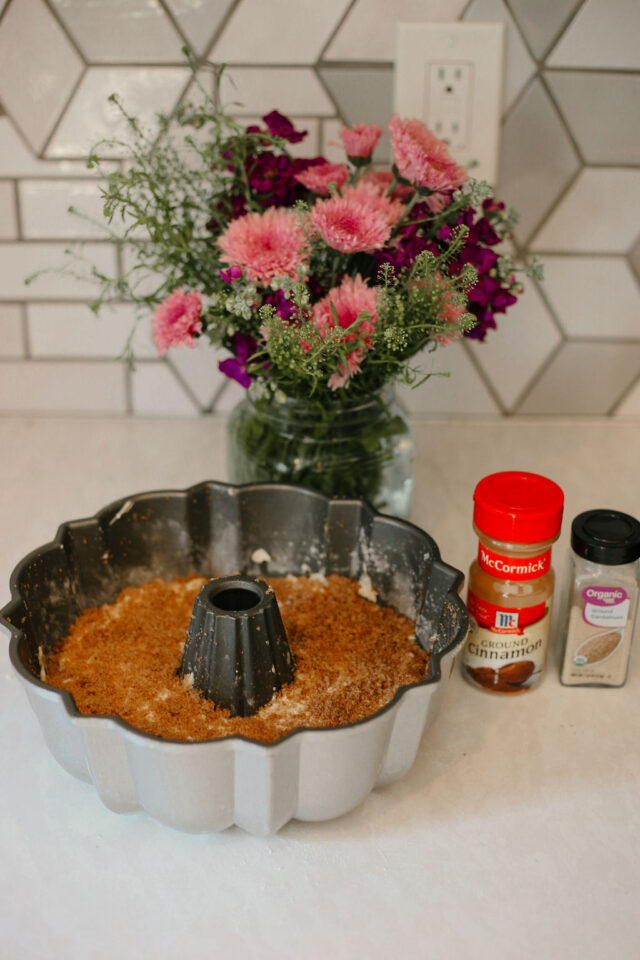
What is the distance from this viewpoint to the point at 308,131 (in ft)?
3.17

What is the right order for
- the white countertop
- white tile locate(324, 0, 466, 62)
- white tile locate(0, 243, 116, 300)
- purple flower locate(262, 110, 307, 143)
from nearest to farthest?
the white countertop < purple flower locate(262, 110, 307, 143) < white tile locate(324, 0, 466, 62) < white tile locate(0, 243, 116, 300)

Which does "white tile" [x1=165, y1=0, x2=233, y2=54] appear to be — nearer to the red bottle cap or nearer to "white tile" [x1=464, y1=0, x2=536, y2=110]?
"white tile" [x1=464, y1=0, x2=536, y2=110]

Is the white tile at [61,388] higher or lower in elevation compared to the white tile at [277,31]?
lower

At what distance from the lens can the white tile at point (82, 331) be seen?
41.8 inches

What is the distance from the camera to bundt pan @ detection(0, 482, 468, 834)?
1.77 ft

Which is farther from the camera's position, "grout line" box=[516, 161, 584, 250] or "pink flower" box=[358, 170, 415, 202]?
"grout line" box=[516, 161, 584, 250]

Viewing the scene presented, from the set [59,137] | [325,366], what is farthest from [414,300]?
[59,137]

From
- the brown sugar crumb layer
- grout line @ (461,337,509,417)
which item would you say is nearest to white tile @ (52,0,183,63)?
grout line @ (461,337,509,417)

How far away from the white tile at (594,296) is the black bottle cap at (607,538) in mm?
439

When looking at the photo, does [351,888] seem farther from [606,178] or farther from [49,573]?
[606,178]

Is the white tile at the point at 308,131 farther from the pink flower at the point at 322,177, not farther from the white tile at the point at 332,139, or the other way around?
the pink flower at the point at 322,177

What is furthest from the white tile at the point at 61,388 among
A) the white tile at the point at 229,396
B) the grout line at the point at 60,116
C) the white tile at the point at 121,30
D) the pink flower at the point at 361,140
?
the pink flower at the point at 361,140

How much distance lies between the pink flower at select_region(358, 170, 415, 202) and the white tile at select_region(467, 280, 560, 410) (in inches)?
11.6

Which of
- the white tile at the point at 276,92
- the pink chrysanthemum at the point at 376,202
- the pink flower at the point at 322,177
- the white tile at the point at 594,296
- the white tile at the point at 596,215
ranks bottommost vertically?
the white tile at the point at 594,296
